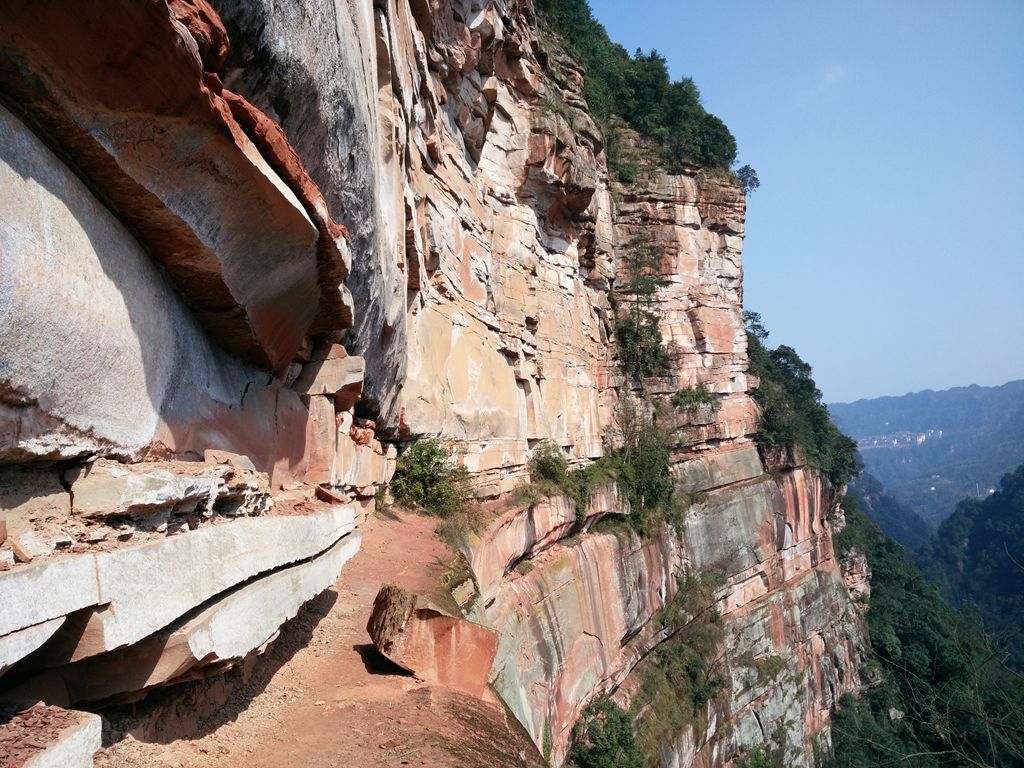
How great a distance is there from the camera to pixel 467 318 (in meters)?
11.9

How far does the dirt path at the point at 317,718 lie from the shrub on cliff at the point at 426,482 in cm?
448

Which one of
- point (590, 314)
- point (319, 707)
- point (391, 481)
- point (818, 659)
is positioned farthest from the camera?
point (818, 659)

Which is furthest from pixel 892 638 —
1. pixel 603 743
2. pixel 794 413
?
pixel 603 743

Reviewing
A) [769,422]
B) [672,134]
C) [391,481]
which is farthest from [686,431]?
[391,481]

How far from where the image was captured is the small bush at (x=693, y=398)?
2191 cm

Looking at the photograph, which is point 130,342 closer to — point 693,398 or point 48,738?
point 48,738

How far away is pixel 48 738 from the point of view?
2.00 meters

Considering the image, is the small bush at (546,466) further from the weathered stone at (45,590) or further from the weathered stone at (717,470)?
the weathered stone at (45,590)

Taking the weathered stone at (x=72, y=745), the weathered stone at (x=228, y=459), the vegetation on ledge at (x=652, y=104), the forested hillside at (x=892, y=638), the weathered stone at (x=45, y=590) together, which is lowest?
the forested hillside at (x=892, y=638)

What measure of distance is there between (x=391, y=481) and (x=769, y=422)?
19040 mm

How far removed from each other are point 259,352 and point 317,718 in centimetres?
247

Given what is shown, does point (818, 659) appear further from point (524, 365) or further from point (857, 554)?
point (524, 365)

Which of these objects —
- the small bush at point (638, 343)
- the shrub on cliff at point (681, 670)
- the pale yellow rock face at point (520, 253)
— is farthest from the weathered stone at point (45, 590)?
the small bush at point (638, 343)

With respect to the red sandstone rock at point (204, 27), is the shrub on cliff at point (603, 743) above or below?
below
